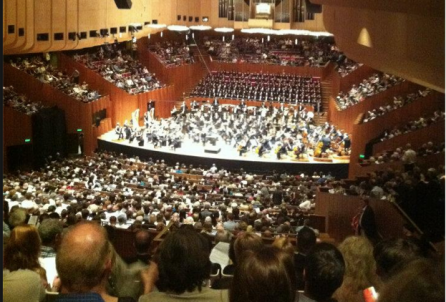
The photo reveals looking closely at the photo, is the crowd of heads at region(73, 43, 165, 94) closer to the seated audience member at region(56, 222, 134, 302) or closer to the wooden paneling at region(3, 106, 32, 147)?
the wooden paneling at region(3, 106, 32, 147)

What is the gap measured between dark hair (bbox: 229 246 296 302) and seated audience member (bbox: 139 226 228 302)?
1.12 feet

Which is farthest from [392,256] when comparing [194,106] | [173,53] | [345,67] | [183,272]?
[173,53]

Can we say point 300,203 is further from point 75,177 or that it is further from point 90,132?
point 90,132

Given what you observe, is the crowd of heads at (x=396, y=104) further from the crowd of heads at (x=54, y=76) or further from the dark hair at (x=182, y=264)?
the dark hair at (x=182, y=264)

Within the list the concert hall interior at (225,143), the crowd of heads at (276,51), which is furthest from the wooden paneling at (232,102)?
the crowd of heads at (276,51)

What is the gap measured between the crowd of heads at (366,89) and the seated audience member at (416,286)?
1992 cm

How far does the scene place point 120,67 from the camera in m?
25.1

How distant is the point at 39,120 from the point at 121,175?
3.84 meters

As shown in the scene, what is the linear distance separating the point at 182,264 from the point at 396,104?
17.3m

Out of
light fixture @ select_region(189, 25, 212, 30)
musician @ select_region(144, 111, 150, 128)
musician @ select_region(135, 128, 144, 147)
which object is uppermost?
light fixture @ select_region(189, 25, 212, 30)

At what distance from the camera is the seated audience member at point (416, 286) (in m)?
1.54

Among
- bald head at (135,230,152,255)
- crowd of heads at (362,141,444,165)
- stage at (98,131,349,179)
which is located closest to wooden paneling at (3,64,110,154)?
stage at (98,131,349,179)

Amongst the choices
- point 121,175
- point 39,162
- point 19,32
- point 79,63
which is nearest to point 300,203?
point 121,175

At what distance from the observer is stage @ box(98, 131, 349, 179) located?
1911 cm
